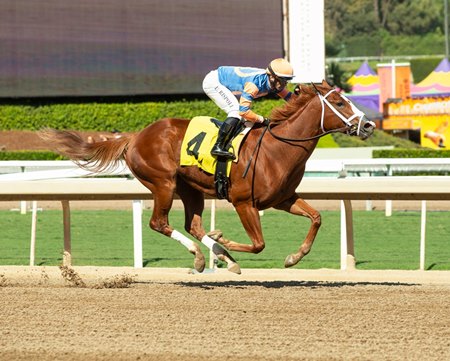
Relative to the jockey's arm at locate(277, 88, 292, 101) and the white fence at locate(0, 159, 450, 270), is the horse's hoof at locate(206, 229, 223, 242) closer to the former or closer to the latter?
the jockey's arm at locate(277, 88, 292, 101)

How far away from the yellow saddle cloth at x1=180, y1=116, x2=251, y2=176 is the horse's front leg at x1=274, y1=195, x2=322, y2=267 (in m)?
0.48

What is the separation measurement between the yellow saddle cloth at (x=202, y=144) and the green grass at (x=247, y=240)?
5.66ft

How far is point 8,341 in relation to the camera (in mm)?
5289

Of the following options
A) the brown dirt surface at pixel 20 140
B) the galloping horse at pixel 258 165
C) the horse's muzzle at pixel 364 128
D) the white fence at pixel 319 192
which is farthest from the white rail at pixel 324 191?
the brown dirt surface at pixel 20 140

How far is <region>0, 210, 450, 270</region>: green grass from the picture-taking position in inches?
361

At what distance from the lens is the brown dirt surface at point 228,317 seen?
16.5ft

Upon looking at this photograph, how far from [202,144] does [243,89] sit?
0.47 m

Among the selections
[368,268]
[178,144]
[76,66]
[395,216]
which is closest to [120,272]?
[178,144]

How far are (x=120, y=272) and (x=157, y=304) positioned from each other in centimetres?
204

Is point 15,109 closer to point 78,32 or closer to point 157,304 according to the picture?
point 78,32

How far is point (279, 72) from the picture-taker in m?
7.01

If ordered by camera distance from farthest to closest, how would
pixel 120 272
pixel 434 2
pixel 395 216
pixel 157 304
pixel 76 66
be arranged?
pixel 434 2 → pixel 76 66 → pixel 395 216 → pixel 120 272 → pixel 157 304

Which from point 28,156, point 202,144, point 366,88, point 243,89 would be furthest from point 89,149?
point 366,88

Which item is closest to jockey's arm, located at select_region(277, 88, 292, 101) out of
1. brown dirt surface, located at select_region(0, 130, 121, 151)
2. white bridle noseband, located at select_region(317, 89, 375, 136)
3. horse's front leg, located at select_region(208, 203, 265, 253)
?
white bridle noseband, located at select_region(317, 89, 375, 136)
